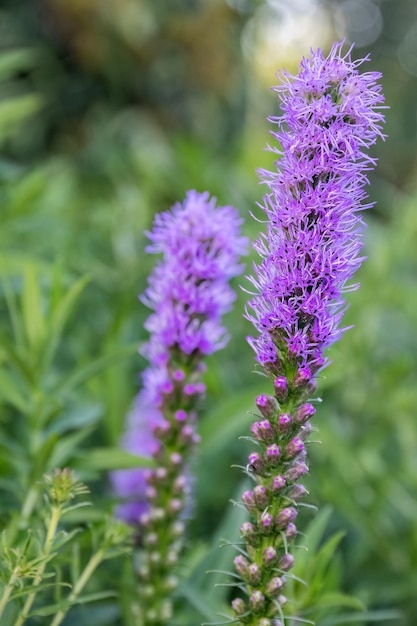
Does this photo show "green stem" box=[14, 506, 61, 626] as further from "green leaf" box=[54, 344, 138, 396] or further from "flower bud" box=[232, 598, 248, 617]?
"green leaf" box=[54, 344, 138, 396]

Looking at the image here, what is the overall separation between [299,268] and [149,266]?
1691mm

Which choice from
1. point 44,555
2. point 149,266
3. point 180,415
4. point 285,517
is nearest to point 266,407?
point 285,517

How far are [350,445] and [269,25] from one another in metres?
4.35

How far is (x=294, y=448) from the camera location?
1.06 m

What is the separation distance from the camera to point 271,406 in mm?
1088

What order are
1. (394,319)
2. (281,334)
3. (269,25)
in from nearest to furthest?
(281,334), (394,319), (269,25)

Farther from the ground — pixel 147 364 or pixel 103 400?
pixel 147 364

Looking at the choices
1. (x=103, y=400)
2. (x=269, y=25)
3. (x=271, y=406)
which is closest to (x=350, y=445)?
(x=103, y=400)

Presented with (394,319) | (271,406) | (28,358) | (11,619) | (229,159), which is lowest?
(11,619)

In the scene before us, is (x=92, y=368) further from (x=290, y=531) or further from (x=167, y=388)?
(x=290, y=531)

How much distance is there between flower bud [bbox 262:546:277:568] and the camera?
3.51 ft

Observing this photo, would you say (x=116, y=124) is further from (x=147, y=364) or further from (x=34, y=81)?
(x=147, y=364)

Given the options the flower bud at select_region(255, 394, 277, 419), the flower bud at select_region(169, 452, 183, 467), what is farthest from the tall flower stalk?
the flower bud at select_region(255, 394, 277, 419)

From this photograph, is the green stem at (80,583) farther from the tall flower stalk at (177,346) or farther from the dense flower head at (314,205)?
the dense flower head at (314,205)
